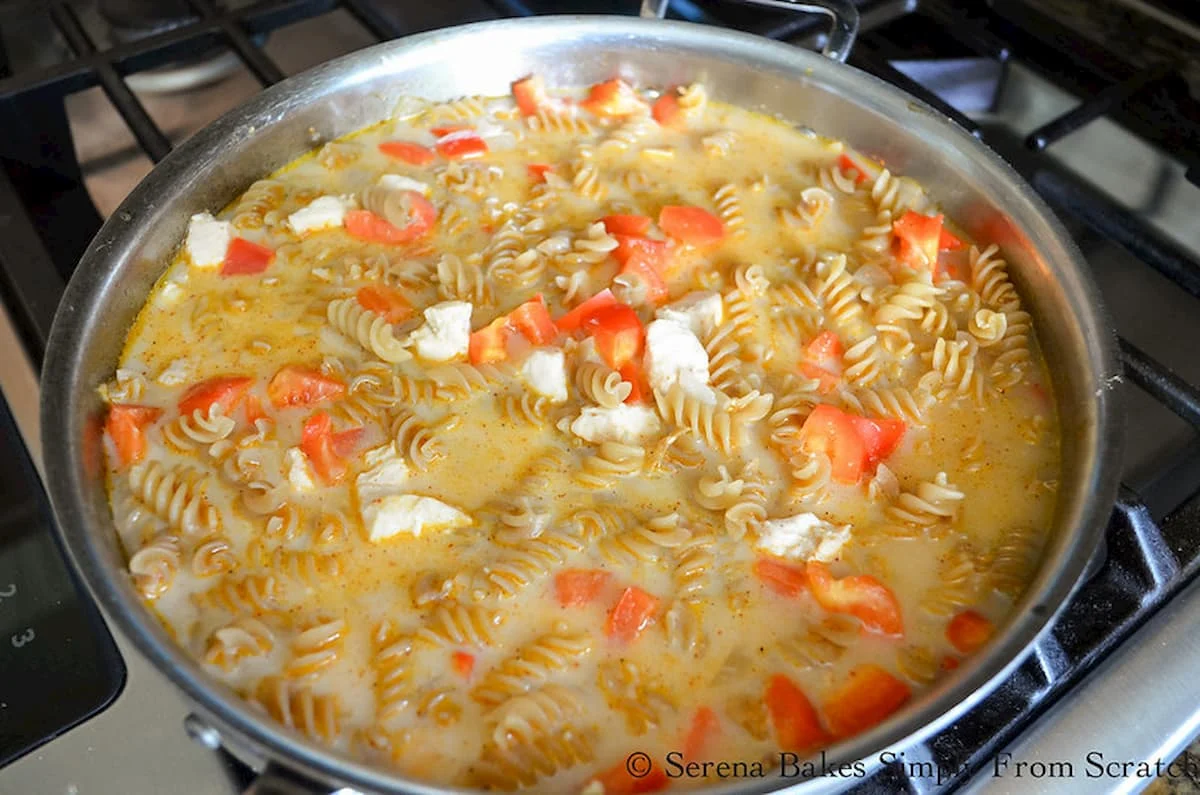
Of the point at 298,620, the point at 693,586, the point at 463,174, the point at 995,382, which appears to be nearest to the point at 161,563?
the point at 298,620

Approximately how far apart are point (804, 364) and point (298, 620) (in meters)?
1.24

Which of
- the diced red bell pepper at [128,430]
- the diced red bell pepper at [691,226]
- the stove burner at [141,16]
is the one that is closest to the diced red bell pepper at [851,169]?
the diced red bell pepper at [691,226]

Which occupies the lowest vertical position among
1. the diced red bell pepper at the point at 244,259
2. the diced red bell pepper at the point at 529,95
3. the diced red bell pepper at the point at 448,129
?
the diced red bell pepper at the point at 244,259

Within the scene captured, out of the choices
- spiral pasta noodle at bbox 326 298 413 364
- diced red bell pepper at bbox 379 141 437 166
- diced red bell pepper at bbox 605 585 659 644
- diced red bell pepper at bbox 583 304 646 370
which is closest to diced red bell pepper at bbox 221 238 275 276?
spiral pasta noodle at bbox 326 298 413 364

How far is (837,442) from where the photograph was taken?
2264 millimetres

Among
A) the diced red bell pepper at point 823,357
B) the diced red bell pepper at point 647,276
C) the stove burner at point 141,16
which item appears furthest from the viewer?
the stove burner at point 141,16

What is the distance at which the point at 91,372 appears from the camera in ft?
7.45

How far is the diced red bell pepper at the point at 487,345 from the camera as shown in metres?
2.44

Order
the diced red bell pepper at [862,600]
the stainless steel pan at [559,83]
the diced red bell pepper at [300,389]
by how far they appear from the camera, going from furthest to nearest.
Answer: the diced red bell pepper at [300,389]
the diced red bell pepper at [862,600]
the stainless steel pan at [559,83]

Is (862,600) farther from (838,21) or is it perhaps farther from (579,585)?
(838,21)

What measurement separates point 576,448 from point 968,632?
2.82 feet

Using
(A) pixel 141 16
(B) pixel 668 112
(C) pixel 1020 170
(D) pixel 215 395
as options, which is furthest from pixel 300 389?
(C) pixel 1020 170

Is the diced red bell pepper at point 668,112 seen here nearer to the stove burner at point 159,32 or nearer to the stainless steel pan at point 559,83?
the stainless steel pan at point 559,83

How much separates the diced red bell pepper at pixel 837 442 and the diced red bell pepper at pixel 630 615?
19.8 inches
